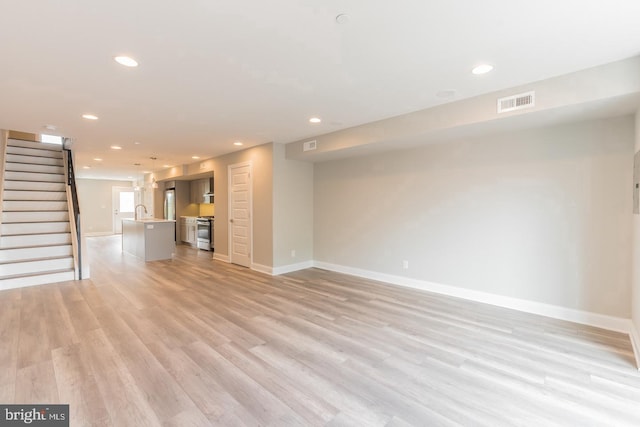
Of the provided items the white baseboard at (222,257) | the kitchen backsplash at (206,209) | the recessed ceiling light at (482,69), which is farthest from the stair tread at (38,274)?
the recessed ceiling light at (482,69)

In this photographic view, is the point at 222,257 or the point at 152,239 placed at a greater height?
the point at 152,239

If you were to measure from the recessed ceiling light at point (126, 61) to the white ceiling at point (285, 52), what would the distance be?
0.07m

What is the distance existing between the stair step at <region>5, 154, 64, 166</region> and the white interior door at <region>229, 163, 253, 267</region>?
404cm

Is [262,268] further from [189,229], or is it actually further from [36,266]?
[189,229]

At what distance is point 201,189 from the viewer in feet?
32.4

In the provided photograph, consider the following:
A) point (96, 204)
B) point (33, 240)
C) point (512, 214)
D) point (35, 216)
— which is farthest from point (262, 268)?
point (96, 204)

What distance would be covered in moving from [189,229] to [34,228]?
433 cm

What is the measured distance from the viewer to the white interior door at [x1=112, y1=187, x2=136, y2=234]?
42.1 ft

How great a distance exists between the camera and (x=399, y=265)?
4887 mm

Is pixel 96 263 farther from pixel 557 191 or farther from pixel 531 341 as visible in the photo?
pixel 557 191

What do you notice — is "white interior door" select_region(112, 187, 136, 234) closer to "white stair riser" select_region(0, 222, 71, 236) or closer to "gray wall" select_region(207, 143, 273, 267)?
"white stair riser" select_region(0, 222, 71, 236)

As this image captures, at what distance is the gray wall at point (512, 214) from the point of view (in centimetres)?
312

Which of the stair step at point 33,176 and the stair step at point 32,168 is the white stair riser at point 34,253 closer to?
the stair step at point 33,176

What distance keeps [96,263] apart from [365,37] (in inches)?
292
